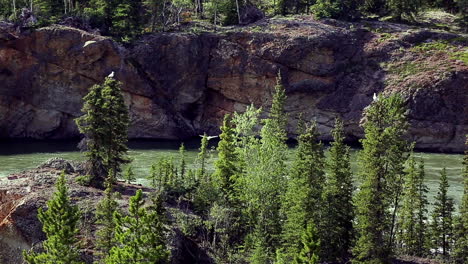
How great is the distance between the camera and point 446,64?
308 ft

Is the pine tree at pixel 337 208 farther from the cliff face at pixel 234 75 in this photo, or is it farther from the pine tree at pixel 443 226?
the cliff face at pixel 234 75

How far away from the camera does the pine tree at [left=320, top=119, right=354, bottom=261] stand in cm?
3641

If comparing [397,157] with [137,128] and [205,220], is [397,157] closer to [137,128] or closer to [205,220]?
[205,220]

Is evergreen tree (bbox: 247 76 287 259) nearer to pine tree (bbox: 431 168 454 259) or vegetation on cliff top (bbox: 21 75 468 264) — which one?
vegetation on cliff top (bbox: 21 75 468 264)

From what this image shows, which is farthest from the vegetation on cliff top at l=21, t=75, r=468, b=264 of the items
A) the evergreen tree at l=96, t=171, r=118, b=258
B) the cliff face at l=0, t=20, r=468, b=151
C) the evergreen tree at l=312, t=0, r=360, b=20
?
the evergreen tree at l=312, t=0, r=360, b=20

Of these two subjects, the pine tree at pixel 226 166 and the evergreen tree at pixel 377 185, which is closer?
the evergreen tree at pixel 377 185

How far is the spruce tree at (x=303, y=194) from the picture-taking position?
3478cm

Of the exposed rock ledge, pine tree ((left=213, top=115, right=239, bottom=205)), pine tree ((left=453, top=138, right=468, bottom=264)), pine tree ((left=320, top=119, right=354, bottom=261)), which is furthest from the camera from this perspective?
pine tree ((left=213, top=115, right=239, bottom=205))

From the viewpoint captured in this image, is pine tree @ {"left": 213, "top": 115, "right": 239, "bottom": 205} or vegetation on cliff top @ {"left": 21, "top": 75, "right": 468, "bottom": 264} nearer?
vegetation on cliff top @ {"left": 21, "top": 75, "right": 468, "bottom": 264}

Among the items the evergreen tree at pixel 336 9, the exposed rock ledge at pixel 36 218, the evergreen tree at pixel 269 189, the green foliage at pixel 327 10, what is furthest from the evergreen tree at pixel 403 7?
the exposed rock ledge at pixel 36 218

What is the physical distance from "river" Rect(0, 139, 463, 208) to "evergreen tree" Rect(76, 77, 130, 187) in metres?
19.1

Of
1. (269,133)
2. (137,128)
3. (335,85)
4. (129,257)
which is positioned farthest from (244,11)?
(129,257)

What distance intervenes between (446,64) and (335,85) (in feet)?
57.2

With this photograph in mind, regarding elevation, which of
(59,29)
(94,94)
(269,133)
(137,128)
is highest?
(59,29)
